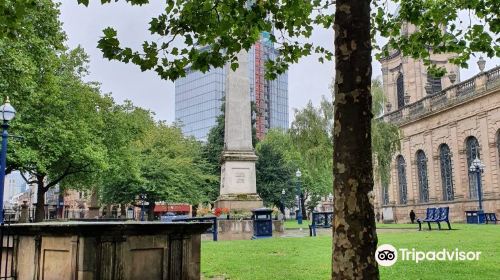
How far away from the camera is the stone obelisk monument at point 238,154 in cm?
2306

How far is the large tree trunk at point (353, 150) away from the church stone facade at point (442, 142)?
31.5 meters

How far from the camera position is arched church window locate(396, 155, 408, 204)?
52947 millimetres

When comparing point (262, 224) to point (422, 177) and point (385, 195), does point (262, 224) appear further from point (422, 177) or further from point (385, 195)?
point (385, 195)

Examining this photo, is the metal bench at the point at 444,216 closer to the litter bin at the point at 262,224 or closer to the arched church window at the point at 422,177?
the litter bin at the point at 262,224

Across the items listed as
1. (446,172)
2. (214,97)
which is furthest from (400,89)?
(214,97)

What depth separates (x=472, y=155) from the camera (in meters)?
41.9

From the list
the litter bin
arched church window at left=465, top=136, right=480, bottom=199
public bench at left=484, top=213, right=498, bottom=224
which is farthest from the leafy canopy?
arched church window at left=465, top=136, right=480, bottom=199

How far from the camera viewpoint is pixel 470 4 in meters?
9.76

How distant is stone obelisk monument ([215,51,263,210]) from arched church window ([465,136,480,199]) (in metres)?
24.7

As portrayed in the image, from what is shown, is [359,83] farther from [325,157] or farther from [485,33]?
[325,157]

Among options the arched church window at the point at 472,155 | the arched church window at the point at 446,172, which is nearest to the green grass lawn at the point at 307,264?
the arched church window at the point at 472,155

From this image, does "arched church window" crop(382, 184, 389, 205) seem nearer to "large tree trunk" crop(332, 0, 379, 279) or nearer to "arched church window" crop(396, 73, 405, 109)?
"arched church window" crop(396, 73, 405, 109)

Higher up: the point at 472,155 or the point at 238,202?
the point at 472,155

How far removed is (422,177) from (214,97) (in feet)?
322
